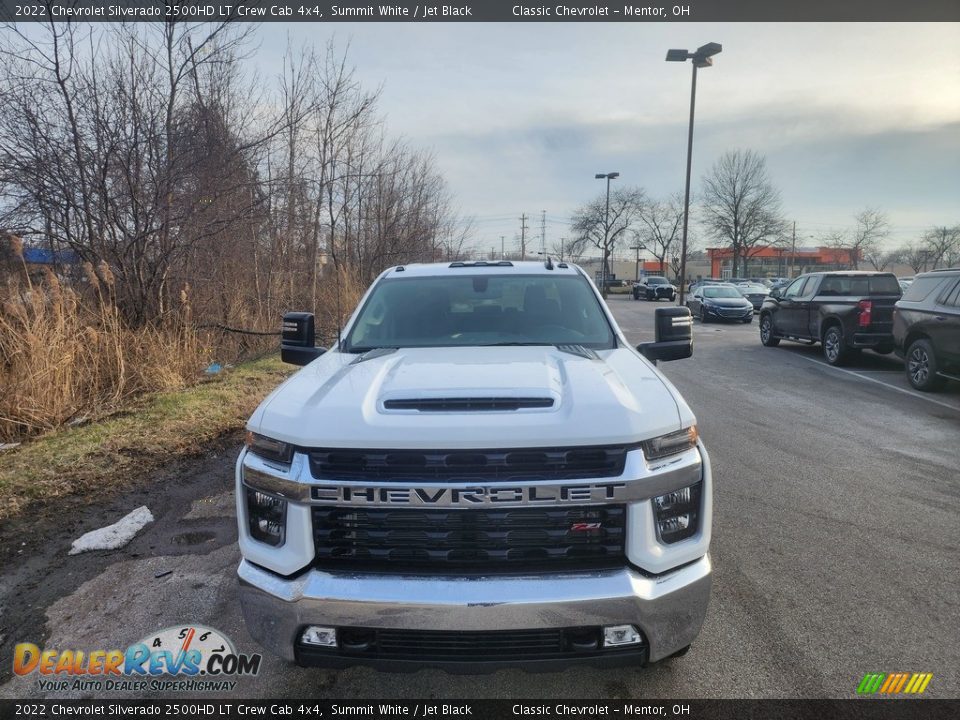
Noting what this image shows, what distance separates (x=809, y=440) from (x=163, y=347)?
8.47 meters

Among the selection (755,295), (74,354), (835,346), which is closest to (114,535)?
(74,354)

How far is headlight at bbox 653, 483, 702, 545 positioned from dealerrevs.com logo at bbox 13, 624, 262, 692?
192 cm

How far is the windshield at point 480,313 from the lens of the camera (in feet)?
12.1

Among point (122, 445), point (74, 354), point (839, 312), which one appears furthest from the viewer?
point (839, 312)

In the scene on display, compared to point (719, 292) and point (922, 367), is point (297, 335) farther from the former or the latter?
point (719, 292)

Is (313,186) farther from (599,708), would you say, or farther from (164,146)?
(599,708)

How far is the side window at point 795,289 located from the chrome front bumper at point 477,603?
1329 centimetres

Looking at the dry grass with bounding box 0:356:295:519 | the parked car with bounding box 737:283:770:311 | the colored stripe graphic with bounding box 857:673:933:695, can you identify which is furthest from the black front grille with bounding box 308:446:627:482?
the parked car with bounding box 737:283:770:311

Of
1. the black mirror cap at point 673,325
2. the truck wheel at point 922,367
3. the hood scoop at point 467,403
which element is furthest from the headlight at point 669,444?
the truck wheel at point 922,367

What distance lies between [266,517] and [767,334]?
586 inches

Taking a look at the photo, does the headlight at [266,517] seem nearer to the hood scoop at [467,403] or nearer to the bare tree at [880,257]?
the hood scoop at [467,403]

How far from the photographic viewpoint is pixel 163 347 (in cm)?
832

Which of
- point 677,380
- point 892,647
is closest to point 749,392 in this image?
point 677,380

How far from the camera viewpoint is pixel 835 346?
38.0 ft
